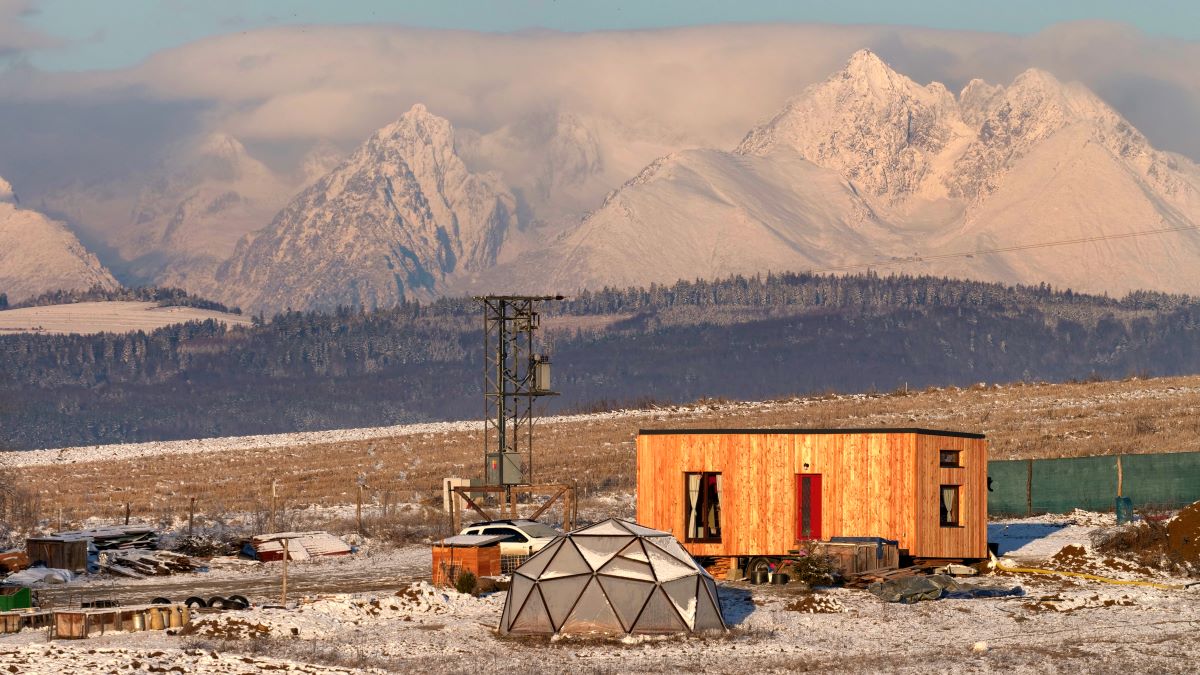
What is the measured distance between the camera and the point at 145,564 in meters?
56.3

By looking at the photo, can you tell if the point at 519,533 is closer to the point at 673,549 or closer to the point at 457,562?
the point at 457,562

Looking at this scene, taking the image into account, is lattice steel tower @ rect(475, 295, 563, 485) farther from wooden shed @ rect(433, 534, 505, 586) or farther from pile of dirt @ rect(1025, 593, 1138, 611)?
pile of dirt @ rect(1025, 593, 1138, 611)

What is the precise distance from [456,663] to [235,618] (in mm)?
6067

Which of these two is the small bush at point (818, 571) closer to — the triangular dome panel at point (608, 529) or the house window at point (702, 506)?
the house window at point (702, 506)

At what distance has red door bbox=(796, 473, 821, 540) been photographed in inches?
2088

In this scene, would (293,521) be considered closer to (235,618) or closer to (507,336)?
(507,336)

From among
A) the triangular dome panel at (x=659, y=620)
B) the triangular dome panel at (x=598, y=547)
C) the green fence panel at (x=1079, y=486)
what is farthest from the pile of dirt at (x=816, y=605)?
the green fence panel at (x=1079, y=486)

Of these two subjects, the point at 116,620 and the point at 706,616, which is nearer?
the point at 116,620

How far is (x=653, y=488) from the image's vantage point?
54.5 meters

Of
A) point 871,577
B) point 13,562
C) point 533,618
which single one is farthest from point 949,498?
point 13,562

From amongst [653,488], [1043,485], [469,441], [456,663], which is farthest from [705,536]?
[469,441]

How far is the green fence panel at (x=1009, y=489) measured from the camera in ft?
229

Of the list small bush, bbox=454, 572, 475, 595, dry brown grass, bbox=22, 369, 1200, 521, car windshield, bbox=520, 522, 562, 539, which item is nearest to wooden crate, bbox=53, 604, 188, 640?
small bush, bbox=454, 572, 475, 595

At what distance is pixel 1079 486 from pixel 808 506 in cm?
2048
